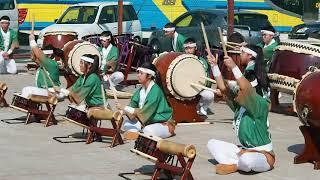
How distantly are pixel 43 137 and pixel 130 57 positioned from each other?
6.15m

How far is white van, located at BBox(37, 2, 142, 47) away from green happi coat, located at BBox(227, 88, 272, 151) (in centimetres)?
1260

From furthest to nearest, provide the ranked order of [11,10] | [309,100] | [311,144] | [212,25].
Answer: [11,10] → [212,25] → [311,144] → [309,100]

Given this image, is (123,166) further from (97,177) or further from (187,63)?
(187,63)

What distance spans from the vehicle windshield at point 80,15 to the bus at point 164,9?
8.32ft

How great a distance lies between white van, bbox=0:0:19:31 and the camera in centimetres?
2350

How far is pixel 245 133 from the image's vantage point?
25.2ft

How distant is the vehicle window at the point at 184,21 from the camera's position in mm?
21266

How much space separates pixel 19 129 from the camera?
10.7 meters

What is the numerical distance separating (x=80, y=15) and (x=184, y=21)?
3003 millimetres

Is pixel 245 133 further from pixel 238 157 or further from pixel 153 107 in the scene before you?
pixel 153 107

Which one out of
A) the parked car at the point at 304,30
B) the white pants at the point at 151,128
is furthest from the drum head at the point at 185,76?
the parked car at the point at 304,30

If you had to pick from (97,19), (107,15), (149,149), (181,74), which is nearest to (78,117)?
(181,74)

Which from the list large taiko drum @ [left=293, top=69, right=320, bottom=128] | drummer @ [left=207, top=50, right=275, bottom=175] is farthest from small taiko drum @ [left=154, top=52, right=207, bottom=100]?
drummer @ [left=207, top=50, right=275, bottom=175]

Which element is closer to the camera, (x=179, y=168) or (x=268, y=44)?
(x=179, y=168)
